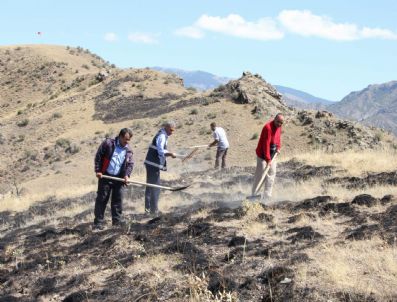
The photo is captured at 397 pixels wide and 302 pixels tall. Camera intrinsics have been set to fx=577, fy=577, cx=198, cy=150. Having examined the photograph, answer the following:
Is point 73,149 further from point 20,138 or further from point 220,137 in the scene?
point 220,137

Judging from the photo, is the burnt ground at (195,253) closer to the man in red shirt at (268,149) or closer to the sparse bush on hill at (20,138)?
the man in red shirt at (268,149)

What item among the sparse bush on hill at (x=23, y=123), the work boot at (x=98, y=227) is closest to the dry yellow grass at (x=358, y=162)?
the work boot at (x=98, y=227)

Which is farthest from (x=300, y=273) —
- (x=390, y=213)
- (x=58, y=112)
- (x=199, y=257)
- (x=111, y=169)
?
(x=58, y=112)

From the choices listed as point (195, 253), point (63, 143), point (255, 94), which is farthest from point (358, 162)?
point (63, 143)

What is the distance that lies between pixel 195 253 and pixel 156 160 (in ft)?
11.8

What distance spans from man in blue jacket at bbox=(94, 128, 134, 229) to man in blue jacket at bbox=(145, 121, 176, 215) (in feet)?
2.97

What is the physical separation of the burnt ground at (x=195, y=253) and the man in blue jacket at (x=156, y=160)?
342 millimetres

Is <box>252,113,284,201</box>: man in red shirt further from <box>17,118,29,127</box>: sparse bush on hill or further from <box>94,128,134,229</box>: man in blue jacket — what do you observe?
<box>17,118,29,127</box>: sparse bush on hill

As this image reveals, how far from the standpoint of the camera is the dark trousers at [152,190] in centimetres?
1082

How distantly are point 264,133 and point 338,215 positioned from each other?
7.68 ft

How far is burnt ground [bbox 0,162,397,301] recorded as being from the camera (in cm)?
599

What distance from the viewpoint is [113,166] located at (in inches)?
380

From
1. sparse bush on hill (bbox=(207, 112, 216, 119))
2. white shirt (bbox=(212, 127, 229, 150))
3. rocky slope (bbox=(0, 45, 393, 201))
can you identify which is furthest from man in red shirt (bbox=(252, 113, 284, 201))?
sparse bush on hill (bbox=(207, 112, 216, 119))

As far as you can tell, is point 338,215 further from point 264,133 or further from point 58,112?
point 58,112
